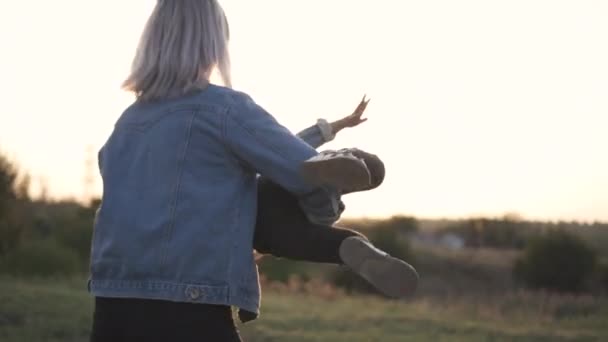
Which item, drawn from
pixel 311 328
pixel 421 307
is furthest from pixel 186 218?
pixel 421 307

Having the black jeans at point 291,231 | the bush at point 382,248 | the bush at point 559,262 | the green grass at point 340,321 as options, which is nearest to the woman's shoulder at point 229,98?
the black jeans at point 291,231

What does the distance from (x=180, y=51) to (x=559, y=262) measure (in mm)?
32460

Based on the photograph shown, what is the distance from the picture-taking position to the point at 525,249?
36.5m

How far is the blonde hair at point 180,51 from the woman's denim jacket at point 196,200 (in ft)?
0.15

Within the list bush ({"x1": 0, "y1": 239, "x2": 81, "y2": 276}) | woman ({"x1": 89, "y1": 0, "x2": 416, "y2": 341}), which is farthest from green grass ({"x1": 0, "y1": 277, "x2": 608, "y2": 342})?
woman ({"x1": 89, "y1": 0, "x2": 416, "y2": 341})

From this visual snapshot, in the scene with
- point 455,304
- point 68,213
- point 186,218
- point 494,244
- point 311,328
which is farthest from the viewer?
point 494,244

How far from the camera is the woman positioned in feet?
11.2

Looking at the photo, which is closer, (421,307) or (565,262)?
(421,307)

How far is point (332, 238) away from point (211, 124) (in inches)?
17.1

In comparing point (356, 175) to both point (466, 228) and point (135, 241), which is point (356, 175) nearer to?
point (135, 241)

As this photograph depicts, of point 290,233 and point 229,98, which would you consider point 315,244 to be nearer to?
point 290,233

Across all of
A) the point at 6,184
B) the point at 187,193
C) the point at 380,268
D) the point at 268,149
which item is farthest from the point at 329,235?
the point at 6,184

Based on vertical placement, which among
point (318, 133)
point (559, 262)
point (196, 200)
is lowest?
point (559, 262)

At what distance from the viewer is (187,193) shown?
3406 mm
